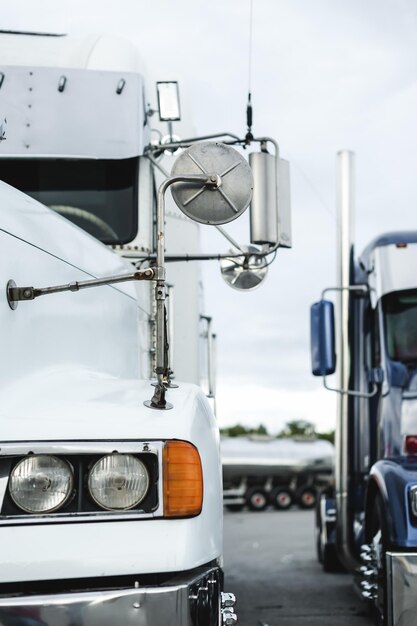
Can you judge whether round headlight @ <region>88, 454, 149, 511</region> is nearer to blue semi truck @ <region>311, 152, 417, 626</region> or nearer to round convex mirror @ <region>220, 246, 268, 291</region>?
blue semi truck @ <region>311, 152, 417, 626</region>

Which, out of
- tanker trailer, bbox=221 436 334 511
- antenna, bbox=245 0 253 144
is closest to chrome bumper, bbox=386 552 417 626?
antenna, bbox=245 0 253 144

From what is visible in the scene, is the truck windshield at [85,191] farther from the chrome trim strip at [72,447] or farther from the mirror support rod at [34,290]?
the chrome trim strip at [72,447]

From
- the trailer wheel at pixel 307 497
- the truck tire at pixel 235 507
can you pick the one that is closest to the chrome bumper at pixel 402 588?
the truck tire at pixel 235 507

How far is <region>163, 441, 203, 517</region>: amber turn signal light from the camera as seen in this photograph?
2.63 metres

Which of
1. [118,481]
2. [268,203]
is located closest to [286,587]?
[268,203]

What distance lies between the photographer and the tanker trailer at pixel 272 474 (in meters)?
28.8

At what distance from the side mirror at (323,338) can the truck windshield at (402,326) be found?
0.46 meters

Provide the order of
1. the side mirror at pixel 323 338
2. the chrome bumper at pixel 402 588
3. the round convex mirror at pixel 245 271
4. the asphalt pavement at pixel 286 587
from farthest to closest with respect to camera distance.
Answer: the asphalt pavement at pixel 286 587 < the side mirror at pixel 323 338 < the round convex mirror at pixel 245 271 < the chrome bumper at pixel 402 588

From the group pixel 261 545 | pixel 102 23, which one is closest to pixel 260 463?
pixel 261 545

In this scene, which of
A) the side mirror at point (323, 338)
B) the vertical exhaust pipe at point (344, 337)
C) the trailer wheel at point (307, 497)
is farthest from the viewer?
the trailer wheel at point (307, 497)

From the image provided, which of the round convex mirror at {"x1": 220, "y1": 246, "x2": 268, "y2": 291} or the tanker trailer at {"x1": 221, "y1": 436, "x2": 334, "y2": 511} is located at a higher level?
the round convex mirror at {"x1": 220, "y1": 246, "x2": 268, "y2": 291}

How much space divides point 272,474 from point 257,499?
940 millimetres

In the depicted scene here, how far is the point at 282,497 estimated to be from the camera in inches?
1145

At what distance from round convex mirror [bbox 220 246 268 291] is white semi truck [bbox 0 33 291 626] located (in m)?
0.01
